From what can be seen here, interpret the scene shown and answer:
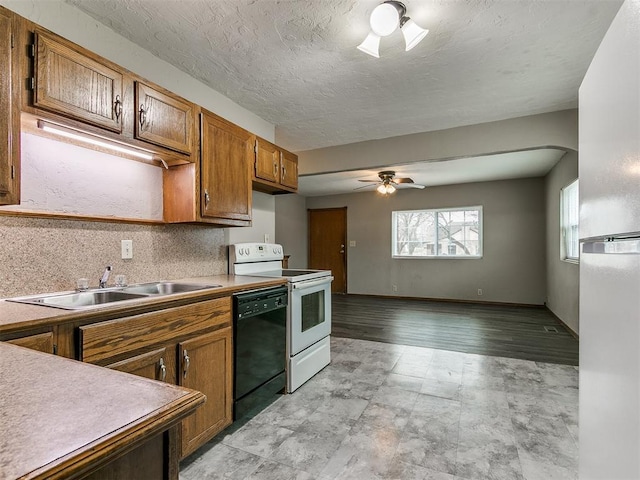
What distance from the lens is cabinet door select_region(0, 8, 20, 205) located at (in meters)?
1.30

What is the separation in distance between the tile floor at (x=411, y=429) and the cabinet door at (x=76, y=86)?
1823mm

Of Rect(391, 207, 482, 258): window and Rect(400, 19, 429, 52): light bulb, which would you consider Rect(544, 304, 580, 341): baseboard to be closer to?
Rect(391, 207, 482, 258): window

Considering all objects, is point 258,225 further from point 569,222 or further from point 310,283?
point 569,222

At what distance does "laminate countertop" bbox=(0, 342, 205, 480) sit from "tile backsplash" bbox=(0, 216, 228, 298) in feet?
3.55

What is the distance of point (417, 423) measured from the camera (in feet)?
7.14

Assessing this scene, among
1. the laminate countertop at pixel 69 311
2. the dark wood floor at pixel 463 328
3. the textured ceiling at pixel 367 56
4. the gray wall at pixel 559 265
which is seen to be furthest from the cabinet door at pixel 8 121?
the gray wall at pixel 559 265

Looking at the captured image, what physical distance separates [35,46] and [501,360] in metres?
4.05

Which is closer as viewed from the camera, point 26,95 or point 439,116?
point 26,95

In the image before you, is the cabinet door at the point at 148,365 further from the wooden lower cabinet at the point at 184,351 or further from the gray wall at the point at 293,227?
the gray wall at the point at 293,227

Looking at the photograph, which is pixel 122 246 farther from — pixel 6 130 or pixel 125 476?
pixel 125 476

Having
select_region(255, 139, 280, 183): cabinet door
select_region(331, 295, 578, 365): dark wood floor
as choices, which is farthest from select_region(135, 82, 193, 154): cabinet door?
select_region(331, 295, 578, 365): dark wood floor

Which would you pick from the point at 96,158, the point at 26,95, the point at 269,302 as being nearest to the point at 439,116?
the point at 269,302

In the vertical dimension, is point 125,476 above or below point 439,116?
below

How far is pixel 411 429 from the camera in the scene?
6.91 feet
